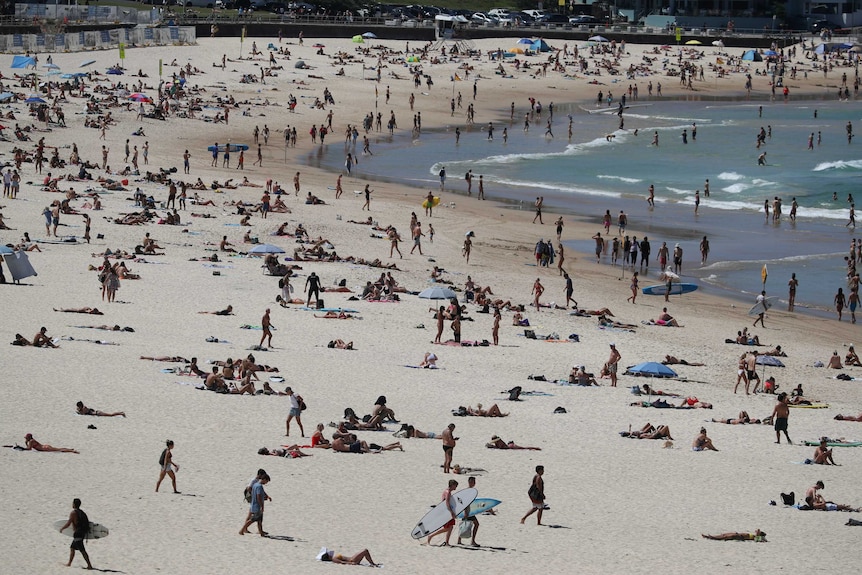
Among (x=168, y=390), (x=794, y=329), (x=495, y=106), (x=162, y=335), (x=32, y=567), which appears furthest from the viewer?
(x=495, y=106)

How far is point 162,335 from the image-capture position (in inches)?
917

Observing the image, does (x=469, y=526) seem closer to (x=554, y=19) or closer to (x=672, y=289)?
(x=672, y=289)

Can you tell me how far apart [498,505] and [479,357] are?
7810 mm

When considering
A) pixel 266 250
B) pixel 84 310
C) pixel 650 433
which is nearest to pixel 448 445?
pixel 650 433

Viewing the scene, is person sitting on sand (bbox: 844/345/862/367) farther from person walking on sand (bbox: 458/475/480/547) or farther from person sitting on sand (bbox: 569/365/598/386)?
person walking on sand (bbox: 458/475/480/547)

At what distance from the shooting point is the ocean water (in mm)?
34500

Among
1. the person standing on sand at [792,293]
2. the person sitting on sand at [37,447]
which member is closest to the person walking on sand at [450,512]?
the person sitting on sand at [37,447]

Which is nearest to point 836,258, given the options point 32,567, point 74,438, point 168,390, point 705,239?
point 705,239

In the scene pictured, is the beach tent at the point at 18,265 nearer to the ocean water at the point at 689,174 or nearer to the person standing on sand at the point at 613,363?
the person standing on sand at the point at 613,363

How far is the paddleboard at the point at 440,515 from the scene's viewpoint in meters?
14.3

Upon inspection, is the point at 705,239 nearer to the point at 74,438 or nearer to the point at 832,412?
the point at 832,412

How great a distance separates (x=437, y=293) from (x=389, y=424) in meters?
8.19

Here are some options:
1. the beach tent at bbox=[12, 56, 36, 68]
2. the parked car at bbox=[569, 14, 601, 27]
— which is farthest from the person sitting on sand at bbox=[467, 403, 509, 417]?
the parked car at bbox=[569, 14, 601, 27]

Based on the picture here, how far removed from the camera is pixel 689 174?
162 feet
